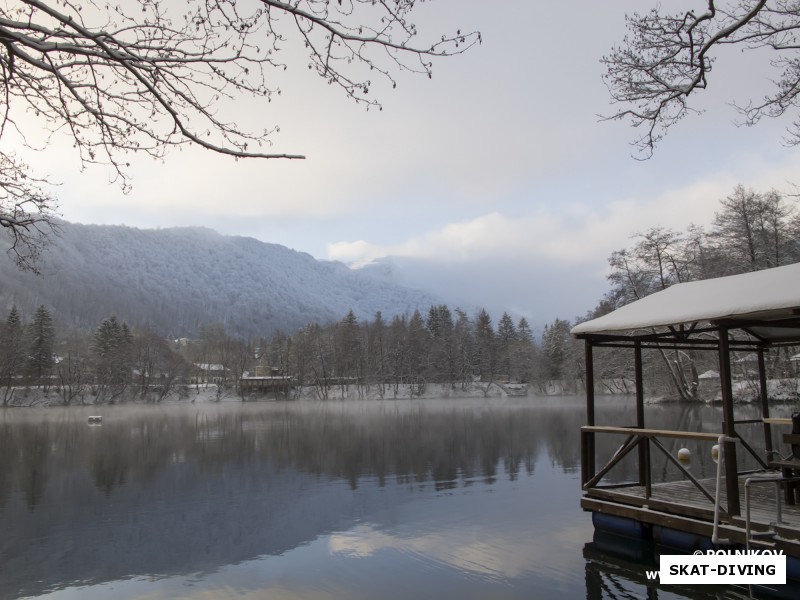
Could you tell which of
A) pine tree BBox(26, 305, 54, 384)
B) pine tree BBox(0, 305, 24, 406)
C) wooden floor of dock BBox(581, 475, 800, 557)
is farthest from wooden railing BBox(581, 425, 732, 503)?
pine tree BBox(26, 305, 54, 384)

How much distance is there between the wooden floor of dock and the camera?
6.94 m

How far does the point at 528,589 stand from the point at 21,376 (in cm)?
7097

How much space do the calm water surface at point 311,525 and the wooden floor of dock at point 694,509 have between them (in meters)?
0.60

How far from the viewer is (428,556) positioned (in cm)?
925

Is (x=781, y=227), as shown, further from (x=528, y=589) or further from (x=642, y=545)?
(x=528, y=589)

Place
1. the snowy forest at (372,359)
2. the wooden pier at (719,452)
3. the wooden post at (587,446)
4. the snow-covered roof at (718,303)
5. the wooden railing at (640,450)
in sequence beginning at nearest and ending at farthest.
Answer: the wooden pier at (719,452) → the snow-covered roof at (718,303) → the wooden railing at (640,450) → the wooden post at (587,446) → the snowy forest at (372,359)

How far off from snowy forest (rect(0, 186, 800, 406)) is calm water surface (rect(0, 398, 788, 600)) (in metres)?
20.0

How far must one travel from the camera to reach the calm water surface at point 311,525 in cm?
819

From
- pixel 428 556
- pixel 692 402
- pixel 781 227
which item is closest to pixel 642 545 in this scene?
pixel 428 556

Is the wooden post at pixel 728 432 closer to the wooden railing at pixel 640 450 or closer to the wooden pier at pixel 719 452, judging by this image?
the wooden pier at pixel 719 452

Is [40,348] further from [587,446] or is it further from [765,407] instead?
[765,407]

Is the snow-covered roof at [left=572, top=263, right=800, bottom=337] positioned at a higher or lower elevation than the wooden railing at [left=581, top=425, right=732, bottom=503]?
higher

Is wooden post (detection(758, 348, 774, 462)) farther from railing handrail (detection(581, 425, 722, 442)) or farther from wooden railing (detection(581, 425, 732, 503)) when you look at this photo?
railing handrail (detection(581, 425, 722, 442))

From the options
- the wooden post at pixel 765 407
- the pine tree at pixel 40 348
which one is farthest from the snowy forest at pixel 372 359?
the wooden post at pixel 765 407
